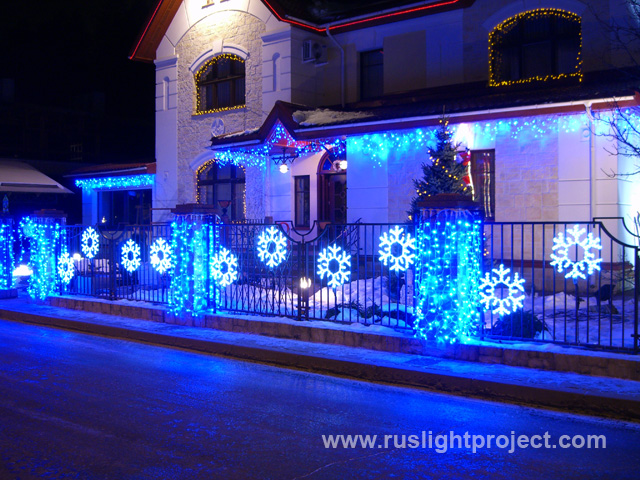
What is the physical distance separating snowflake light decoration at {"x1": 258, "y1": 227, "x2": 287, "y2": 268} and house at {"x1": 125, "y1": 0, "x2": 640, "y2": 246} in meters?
5.46

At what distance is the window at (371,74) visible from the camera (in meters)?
20.1

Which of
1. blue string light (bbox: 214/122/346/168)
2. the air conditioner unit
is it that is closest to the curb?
blue string light (bbox: 214/122/346/168)

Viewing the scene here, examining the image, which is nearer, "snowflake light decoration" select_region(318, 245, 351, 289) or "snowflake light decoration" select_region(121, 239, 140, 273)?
"snowflake light decoration" select_region(318, 245, 351, 289)

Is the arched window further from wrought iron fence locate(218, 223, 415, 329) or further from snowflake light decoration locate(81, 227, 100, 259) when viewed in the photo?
snowflake light decoration locate(81, 227, 100, 259)

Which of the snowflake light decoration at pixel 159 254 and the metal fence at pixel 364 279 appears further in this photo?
the snowflake light decoration at pixel 159 254

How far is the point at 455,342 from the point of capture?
8711mm

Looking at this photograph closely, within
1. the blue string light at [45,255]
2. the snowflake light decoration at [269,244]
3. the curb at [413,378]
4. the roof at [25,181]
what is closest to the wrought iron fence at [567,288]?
the curb at [413,378]

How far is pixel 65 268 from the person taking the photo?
1514 cm

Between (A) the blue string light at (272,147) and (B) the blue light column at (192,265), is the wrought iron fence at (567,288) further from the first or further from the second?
(A) the blue string light at (272,147)

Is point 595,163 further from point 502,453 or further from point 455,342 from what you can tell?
point 502,453

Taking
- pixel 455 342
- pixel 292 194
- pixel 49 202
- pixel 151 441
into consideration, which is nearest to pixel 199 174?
pixel 292 194

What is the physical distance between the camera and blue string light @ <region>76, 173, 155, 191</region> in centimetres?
2495

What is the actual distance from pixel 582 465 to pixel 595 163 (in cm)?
1091

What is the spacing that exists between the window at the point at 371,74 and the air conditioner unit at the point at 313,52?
4.00 ft
